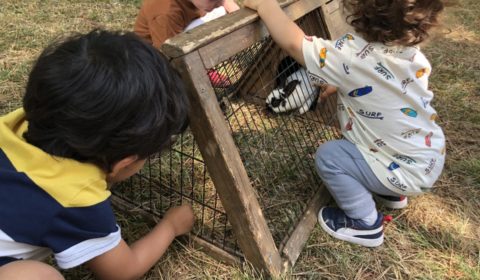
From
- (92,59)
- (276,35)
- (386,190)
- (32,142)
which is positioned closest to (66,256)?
(32,142)

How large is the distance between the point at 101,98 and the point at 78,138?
115mm

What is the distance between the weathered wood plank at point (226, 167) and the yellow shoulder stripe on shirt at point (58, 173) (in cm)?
30

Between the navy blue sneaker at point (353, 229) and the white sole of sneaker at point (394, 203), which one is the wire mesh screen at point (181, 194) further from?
the white sole of sneaker at point (394, 203)

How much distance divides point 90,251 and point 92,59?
467 mm

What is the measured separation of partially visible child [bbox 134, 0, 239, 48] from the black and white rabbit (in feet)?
1.69

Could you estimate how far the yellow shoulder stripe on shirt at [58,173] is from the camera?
3.44 feet

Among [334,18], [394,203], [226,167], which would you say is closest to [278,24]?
[226,167]

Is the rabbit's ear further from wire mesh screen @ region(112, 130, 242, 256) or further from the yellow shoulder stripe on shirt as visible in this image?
the yellow shoulder stripe on shirt

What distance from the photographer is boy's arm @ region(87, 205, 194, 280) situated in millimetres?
1209

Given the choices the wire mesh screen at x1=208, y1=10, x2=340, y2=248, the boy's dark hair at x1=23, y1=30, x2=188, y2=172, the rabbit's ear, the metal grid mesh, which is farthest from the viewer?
the rabbit's ear

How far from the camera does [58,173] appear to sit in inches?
41.9

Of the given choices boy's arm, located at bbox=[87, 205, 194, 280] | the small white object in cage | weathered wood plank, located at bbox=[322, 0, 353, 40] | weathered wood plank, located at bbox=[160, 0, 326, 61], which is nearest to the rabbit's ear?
the small white object in cage

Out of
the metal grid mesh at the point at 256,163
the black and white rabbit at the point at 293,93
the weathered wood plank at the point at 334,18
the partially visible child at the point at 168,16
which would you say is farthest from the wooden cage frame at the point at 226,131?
the partially visible child at the point at 168,16

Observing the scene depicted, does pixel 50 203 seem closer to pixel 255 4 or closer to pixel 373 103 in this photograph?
pixel 255 4
